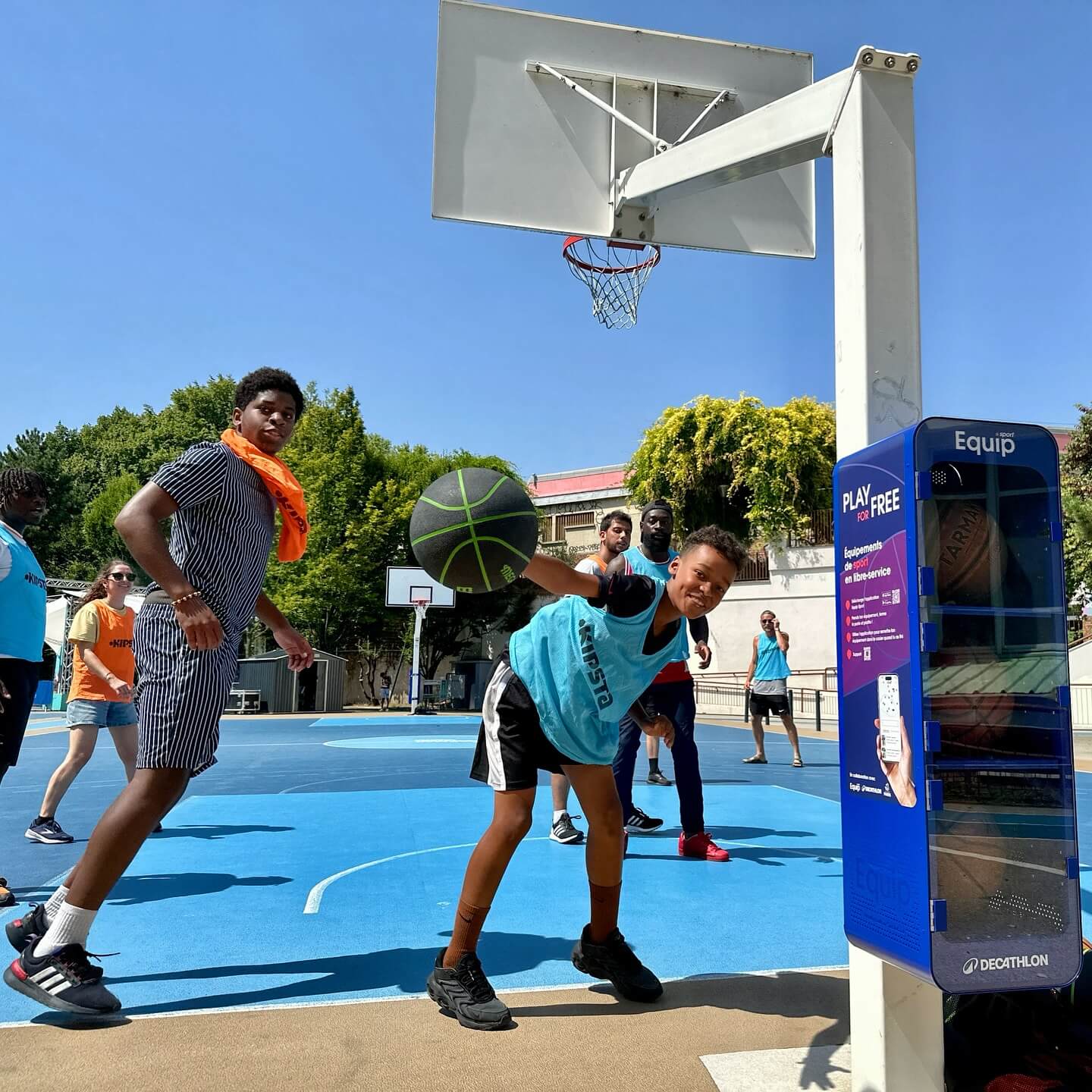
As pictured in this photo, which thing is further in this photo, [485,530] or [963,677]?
[485,530]

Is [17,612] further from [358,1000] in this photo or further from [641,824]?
[641,824]

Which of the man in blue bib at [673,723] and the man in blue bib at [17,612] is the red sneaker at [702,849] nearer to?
the man in blue bib at [673,723]

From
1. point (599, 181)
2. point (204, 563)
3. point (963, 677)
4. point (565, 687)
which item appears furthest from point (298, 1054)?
point (599, 181)

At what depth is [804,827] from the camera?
21.8 ft

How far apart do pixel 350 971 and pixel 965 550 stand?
2.60 m

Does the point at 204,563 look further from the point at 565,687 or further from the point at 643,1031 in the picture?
the point at 643,1031

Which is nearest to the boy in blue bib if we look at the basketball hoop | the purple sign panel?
the purple sign panel

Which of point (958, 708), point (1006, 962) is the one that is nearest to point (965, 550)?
point (958, 708)

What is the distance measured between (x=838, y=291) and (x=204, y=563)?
2227 mm

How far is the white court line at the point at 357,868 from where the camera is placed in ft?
14.4

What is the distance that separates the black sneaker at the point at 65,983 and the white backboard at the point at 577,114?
143 inches

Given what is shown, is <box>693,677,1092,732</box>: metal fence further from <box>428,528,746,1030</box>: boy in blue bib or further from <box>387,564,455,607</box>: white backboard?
<box>428,528,746,1030</box>: boy in blue bib

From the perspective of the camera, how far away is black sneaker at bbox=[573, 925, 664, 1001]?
314cm

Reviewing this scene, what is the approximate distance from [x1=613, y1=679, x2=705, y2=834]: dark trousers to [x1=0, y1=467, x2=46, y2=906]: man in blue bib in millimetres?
2940
